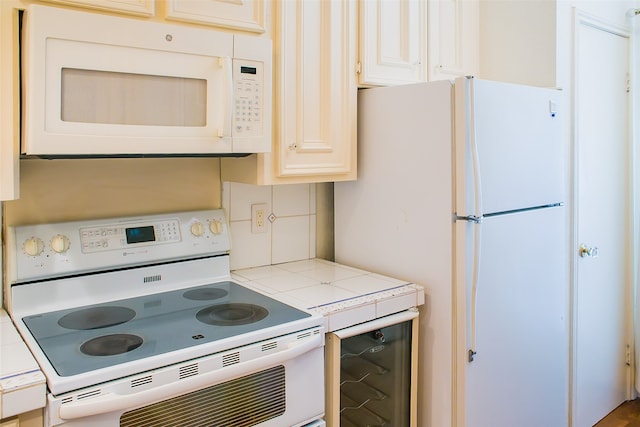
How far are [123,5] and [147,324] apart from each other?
0.88 metres

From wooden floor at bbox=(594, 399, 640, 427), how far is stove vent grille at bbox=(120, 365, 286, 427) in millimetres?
1996

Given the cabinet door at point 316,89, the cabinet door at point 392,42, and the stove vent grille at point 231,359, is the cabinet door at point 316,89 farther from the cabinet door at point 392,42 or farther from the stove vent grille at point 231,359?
the stove vent grille at point 231,359

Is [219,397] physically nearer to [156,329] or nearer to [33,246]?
[156,329]

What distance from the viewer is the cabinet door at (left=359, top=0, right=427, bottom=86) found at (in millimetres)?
2035

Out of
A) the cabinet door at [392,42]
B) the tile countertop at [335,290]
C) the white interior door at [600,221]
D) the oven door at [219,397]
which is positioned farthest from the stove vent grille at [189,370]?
the white interior door at [600,221]

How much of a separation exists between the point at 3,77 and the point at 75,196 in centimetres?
48

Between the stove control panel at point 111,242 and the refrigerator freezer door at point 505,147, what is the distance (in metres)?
0.90

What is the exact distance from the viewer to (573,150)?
2.41 m

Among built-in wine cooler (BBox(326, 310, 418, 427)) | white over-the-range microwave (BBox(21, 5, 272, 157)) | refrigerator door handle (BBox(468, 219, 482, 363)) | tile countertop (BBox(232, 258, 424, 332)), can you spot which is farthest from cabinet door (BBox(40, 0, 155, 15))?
refrigerator door handle (BBox(468, 219, 482, 363))

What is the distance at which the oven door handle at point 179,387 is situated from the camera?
1139 mm

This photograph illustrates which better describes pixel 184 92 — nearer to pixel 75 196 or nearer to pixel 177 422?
pixel 75 196

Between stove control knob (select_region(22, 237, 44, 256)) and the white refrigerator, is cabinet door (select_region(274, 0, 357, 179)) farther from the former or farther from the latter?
stove control knob (select_region(22, 237, 44, 256))

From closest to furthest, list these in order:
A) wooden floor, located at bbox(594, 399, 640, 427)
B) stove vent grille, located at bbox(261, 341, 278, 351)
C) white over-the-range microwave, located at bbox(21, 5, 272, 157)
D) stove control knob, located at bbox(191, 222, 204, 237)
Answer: white over-the-range microwave, located at bbox(21, 5, 272, 157) → stove vent grille, located at bbox(261, 341, 278, 351) → stove control knob, located at bbox(191, 222, 204, 237) → wooden floor, located at bbox(594, 399, 640, 427)

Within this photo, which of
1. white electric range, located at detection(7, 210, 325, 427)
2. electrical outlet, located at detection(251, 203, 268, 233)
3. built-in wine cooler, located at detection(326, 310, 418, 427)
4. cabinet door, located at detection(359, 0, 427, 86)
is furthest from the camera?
electrical outlet, located at detection(251, 203, 268, 233)
